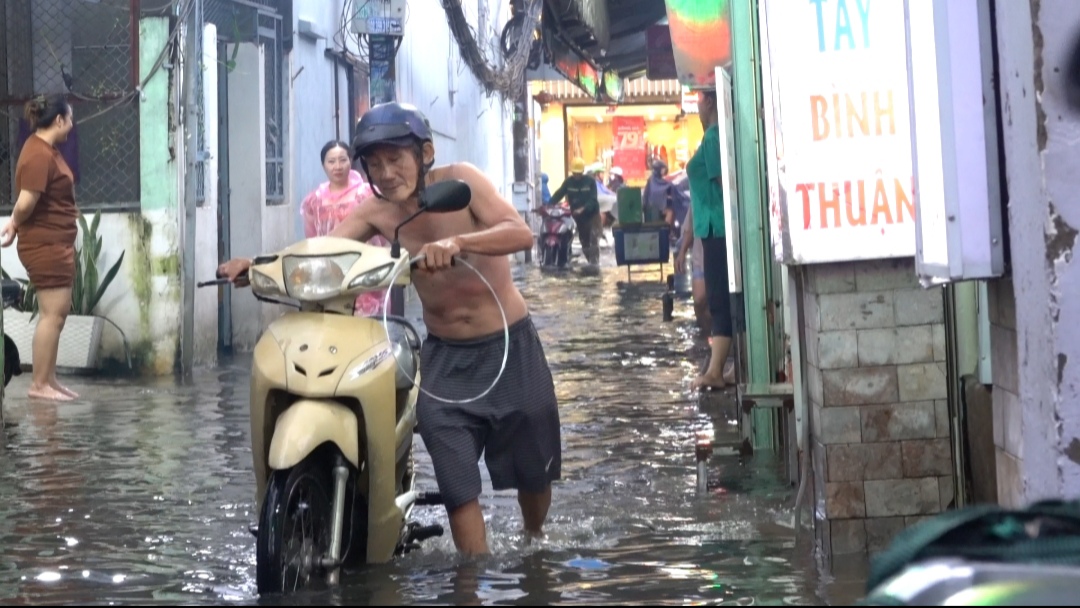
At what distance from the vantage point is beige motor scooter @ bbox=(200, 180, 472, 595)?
180 inches

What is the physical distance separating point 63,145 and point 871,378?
8.55 m

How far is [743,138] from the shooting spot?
7.29 metres

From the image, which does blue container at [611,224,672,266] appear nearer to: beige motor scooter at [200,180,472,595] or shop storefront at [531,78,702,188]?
beige motor scooter at [200,180,472,595]

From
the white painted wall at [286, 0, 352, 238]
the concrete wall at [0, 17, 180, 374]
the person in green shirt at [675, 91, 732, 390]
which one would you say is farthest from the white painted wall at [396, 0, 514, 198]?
the person in green shirt at [675, 91, 732, 390]

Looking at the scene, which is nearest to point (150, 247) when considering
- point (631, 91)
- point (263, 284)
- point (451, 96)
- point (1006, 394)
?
point (263, 284)

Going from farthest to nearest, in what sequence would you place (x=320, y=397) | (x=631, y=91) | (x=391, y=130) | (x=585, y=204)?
1. (x=631, y=91)
2. (x=585, y=204)
3. (x=391, y=130)
4. (x=320, y=397)

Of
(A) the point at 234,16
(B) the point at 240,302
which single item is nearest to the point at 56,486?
(B) the point at 240,302

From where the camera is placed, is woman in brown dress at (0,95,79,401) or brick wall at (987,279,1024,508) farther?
woman in brown dress at (0,95,79,401)

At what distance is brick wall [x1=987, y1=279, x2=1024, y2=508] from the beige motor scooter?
1593 millimetres

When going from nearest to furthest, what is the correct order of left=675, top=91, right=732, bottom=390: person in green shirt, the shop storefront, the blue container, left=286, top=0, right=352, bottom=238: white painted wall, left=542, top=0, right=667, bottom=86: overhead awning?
left=675, top=91, right=732, bottom=390: person in green shirt
left=286, top=0, right=352, bottom=238: white painted wall
the blue container
left=542, top=0, right=667, bottom=86: overhead awning
the shop storefront

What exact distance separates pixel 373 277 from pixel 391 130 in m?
0.55

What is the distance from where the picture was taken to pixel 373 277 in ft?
15.6

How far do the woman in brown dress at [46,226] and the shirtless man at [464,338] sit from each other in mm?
5164

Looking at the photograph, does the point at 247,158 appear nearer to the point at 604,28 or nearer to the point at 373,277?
the point at 373,277
